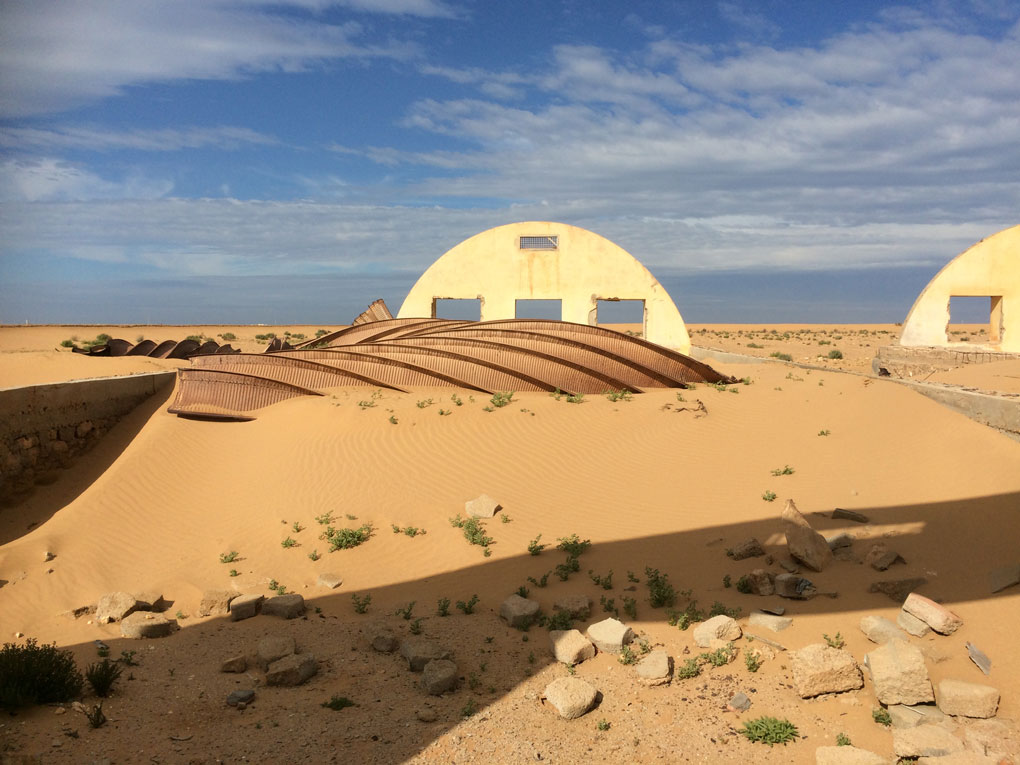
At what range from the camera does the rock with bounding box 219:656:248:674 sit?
615 centimetres

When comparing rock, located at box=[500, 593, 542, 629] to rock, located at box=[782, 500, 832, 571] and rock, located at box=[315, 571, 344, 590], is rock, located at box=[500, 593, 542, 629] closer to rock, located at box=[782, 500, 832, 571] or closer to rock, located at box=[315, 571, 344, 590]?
rock, located at box=[315, 571, 344, 590]

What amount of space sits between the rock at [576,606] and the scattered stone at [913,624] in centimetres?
280

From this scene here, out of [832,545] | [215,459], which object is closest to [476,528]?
[832,545]

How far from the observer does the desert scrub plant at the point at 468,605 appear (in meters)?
7.24

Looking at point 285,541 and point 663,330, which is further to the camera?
point 663,330

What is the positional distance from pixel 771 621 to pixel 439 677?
3.06 m

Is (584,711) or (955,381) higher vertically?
(955,381)

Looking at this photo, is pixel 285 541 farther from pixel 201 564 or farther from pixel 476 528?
pixel 476 528

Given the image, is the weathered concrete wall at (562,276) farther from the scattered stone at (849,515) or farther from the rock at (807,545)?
the rock at (807,545)

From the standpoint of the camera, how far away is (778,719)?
541 centimetres

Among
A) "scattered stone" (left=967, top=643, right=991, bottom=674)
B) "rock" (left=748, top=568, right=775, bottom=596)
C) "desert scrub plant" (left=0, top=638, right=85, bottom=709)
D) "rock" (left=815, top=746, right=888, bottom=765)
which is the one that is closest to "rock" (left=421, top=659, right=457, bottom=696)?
"desert scrub plant" (left=0, top=638, right=85, bottom=709)

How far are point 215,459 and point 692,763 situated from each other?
356 inches

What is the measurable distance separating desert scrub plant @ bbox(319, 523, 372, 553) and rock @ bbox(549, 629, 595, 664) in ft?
11.2

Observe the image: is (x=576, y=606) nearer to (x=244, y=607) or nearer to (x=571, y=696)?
(x=571, y=696)
